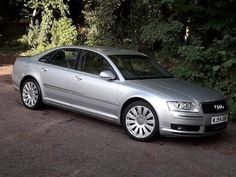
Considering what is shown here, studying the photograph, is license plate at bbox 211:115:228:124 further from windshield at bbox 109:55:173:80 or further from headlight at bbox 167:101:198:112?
windshield at bbox 109:55:173:80

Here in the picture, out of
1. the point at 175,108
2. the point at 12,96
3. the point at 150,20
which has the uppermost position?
the point at 150,20

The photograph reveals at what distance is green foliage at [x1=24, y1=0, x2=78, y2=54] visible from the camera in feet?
65.2

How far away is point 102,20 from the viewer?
18.0 metres

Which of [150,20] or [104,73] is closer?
[104,73]

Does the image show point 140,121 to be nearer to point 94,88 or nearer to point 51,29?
point 94,88

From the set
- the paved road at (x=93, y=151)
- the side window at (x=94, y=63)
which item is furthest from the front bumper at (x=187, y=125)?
the side window at (x=94, y=63)

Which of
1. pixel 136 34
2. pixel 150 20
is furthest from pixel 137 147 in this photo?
pixel 136 34

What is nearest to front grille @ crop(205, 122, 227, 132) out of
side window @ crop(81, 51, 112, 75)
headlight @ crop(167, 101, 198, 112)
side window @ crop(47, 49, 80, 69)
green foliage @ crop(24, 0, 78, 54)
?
headlight @ crop(167, 101, 198, 112)

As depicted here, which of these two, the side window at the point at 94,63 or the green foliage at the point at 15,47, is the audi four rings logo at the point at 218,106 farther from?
the green foliage at the point at 15,47

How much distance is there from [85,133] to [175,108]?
1.62 meters

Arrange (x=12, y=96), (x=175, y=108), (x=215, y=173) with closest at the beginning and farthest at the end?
1. (x=215, y=173)
2. (x=175, y=108)
3. (x=12, y=96)

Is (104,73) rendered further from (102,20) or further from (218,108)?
(102,20)

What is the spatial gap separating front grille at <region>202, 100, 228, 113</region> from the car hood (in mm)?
74

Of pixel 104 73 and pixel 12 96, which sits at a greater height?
pixel 104 73
